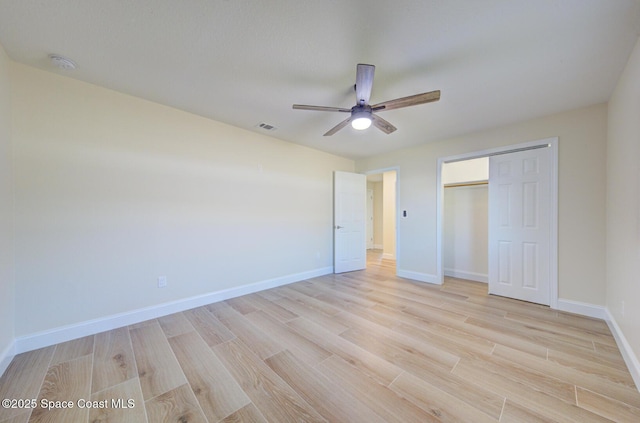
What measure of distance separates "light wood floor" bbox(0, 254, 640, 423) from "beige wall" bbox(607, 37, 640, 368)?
0.37 metres

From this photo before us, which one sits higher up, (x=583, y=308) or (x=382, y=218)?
(x=382, y=218)

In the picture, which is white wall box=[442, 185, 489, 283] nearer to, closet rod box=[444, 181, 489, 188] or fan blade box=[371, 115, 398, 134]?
closet rod box=[444, 181, 489, 188]

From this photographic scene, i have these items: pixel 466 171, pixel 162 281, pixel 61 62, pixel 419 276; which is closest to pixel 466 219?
pixel 466 171

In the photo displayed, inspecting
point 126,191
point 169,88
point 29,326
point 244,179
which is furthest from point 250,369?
point 169,88

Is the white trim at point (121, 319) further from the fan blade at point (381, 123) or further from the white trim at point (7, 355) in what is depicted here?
the fan blade at point (381, 123)

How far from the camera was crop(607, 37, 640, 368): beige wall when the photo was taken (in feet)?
5.57

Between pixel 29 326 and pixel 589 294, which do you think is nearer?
pixel 29 326

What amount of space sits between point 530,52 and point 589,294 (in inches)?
111

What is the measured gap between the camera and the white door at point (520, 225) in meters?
3.01

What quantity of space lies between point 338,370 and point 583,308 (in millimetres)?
3086

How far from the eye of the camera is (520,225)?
3205mm

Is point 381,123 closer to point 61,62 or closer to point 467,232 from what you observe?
point 61,62

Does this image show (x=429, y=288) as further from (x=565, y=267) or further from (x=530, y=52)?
(x=530, y=52)

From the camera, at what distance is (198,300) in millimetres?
2990
